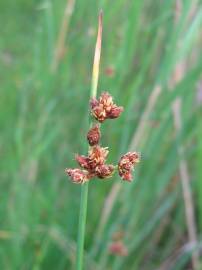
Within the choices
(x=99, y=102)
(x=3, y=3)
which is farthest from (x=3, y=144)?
(x=3, y=3)

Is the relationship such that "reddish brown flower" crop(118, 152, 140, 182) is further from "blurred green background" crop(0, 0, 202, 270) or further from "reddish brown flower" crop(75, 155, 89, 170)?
"blurred green background" crop(0, 0, 202, 270)

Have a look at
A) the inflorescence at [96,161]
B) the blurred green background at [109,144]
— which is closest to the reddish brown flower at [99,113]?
the inflorescence at [96,161]

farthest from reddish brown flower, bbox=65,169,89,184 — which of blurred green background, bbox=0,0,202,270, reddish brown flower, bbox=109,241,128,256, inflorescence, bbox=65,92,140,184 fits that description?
reddish brown flower, bbox=109,241,128,256

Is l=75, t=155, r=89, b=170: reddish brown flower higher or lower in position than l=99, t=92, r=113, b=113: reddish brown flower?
lower

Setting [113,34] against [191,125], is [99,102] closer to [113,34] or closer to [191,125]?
[191,125]

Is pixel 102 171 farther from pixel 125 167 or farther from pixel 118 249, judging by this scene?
pixel 118 249

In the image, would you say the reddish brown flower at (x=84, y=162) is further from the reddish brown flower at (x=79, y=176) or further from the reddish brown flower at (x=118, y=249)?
the reddish brown flower at (x=118, y=249)

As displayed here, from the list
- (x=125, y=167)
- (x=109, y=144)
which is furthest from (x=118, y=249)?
(x=125, y=167)
